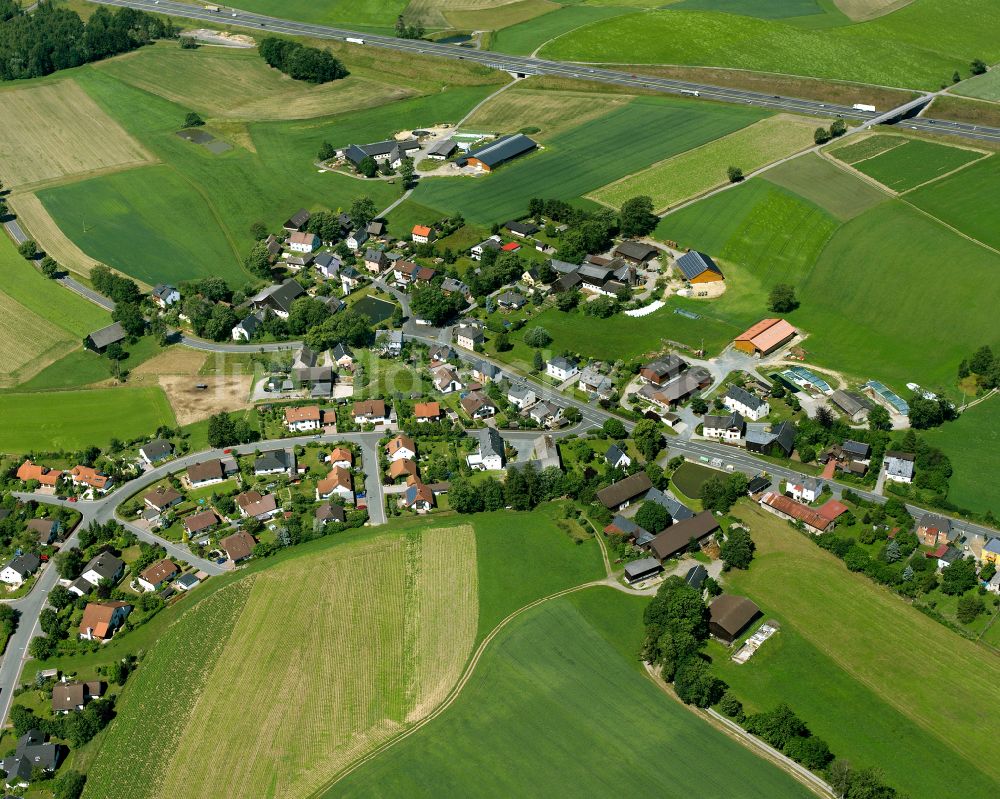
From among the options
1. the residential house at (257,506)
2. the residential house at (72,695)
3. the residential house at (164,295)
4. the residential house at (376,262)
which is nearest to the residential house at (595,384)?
the residential house at (257,506)

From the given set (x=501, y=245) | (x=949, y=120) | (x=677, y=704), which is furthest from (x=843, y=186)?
(x=677, y=704)

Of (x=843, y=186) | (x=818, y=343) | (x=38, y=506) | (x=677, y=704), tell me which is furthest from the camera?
(x=843, y=186)

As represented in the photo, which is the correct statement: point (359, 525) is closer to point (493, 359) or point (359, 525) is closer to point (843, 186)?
point (493, 359)

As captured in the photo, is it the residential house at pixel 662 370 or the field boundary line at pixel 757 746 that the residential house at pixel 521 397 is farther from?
the field boundary line at pixel 757 746

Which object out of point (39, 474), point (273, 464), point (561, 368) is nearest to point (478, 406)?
point (561, 368)

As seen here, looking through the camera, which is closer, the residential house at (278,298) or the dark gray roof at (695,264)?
the residential house at (278,298)

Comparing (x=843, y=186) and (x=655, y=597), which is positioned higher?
(x=843, y=186)

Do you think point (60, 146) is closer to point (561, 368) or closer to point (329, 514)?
point (561, 368)

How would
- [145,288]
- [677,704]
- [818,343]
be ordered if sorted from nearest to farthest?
[677,704]
[818,343]
[145,288]
